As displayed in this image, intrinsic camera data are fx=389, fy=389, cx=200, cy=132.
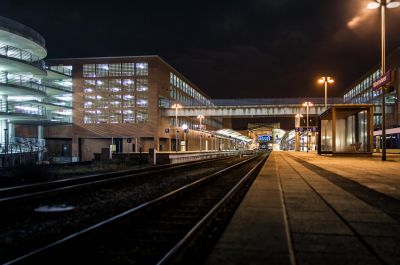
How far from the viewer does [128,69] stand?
85.2 metres

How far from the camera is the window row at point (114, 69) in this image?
85.1 metres

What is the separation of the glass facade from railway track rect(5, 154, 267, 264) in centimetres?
7699

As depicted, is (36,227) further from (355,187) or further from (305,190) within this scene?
(355,187)

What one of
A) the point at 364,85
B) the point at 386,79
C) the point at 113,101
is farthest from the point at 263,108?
the point at 364,85

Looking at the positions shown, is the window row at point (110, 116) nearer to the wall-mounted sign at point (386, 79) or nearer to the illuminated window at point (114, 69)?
the illuminated window at point (114, 69)

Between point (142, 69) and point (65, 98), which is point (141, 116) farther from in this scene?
point (65, 98)

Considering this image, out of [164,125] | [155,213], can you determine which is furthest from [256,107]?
[155,213]

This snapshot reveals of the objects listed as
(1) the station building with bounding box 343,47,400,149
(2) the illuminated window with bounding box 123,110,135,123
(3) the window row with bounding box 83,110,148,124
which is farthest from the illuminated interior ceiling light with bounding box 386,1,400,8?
(2) the illuminated window with bounding box 123,110,135,123

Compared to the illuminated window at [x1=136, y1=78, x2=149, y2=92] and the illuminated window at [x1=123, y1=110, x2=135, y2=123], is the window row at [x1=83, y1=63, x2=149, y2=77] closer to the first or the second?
the illuminated window at [x1=136, y1=78, x2=149, y2=92]

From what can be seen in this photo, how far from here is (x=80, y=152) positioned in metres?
85.1

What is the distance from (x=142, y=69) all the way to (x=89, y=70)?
11674 mm

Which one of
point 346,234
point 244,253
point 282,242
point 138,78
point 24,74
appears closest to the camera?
point 244,253

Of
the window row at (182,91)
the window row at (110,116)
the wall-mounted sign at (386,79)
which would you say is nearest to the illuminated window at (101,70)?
the window row at (110,116)

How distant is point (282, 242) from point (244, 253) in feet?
2.63
